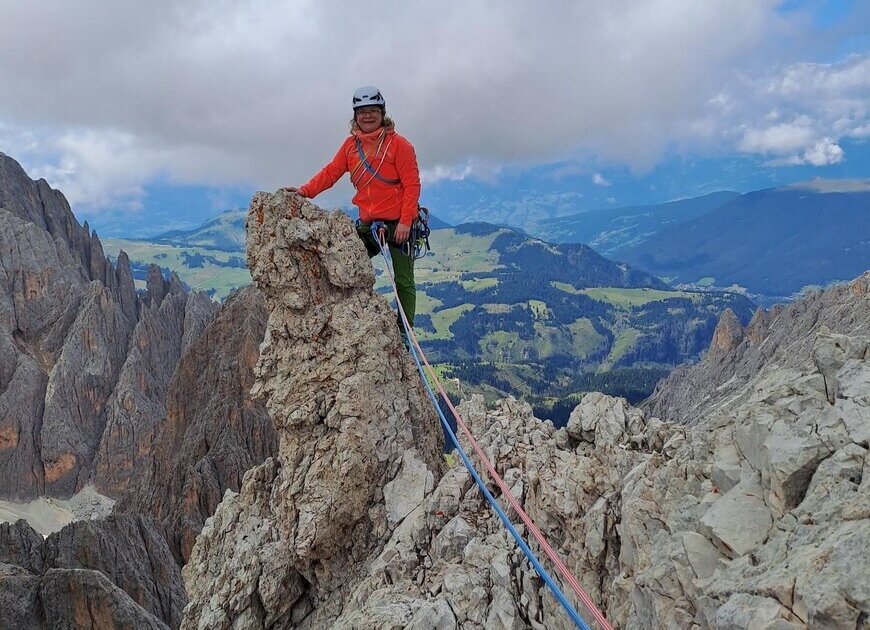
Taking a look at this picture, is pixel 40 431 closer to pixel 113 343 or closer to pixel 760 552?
pixel 113 343

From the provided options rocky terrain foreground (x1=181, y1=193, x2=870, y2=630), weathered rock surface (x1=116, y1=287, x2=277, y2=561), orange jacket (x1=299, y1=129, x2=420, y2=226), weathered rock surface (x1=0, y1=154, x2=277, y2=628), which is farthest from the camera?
weathered rock surface (x1=116, y1=287, x2=277, y2=561)

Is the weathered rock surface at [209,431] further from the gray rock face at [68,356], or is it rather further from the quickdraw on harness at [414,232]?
the quickdraw on harness at [414,232]

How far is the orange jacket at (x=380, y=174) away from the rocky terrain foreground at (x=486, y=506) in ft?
3.01

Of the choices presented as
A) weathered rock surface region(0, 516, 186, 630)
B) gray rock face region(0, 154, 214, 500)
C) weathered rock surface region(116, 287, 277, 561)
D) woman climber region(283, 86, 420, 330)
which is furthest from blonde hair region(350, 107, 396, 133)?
gray rock face region(0, 154, 214, 500)

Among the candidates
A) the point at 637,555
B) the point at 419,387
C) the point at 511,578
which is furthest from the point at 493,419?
the point at 637,555

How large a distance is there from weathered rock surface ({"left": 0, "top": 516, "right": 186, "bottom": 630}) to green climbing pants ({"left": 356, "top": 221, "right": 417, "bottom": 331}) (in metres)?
28.0

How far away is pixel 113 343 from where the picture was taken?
106m

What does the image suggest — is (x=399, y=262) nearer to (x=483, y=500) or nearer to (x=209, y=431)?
(x=483, y=500)

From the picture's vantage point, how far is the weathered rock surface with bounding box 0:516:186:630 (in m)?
31.5

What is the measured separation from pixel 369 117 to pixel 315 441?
271 inches

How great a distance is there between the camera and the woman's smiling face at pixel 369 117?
12.8 meters

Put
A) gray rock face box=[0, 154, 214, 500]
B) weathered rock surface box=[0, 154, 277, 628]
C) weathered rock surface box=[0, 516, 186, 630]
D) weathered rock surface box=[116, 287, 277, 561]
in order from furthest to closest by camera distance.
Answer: gray rock face box=[0, 154, 214, 500]
weathered rock surface box=[116, 287, 277, 561]
weathered rock surface box=[0, 154, 277, 628]
weathered rock surface box=[0, 516, 186, 630]

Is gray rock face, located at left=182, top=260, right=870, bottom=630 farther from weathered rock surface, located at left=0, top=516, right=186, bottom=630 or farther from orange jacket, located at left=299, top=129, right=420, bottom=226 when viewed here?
weathered rock surface, located at left=0, top=516, right=186, bottom=630

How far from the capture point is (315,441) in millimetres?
12719
